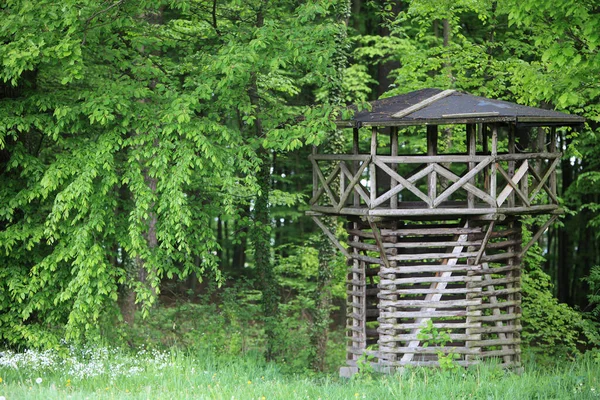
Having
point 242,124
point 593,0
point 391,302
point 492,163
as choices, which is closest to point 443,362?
point 391,302

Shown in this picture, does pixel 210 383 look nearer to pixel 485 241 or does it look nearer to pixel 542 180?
pixel 485 241

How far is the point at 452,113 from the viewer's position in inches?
565

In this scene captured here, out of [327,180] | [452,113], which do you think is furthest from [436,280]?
[452,113]

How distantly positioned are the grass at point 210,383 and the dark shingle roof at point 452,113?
14.2 ft

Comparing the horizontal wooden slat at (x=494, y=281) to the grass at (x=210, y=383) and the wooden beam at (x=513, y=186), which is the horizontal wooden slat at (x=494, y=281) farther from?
the grass at (x=210, y=383)

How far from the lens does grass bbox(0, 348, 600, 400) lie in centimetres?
979

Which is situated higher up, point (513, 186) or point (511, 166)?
point (511, 166)

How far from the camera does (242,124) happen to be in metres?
22.8

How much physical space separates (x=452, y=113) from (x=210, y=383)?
6.50 meters

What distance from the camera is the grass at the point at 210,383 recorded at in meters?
9.79

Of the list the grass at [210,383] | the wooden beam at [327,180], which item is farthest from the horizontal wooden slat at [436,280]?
the grass at [210,383]

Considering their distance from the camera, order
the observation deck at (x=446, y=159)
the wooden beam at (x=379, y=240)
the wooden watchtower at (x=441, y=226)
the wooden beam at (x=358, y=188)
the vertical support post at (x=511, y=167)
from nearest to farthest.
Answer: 1. the observation deck at (x=446, y=159)
2. the wooden watchtower at (x=441, y=226)
3. the wooden beam at (x=358, y=188)
4. the wooden beam at (x=379, y=240)
5. the vertical support post at (x=511, y=167)

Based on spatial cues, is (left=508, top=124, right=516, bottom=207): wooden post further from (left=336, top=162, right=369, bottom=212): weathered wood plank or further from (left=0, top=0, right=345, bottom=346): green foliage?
(left=0, top=0, right=345, bottom=346): green foliage

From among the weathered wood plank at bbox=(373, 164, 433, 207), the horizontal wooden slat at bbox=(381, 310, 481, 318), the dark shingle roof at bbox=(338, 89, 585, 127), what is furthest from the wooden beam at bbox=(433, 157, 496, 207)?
the horizontal wooden slat at bbox=(381, 310, 481, 318)
